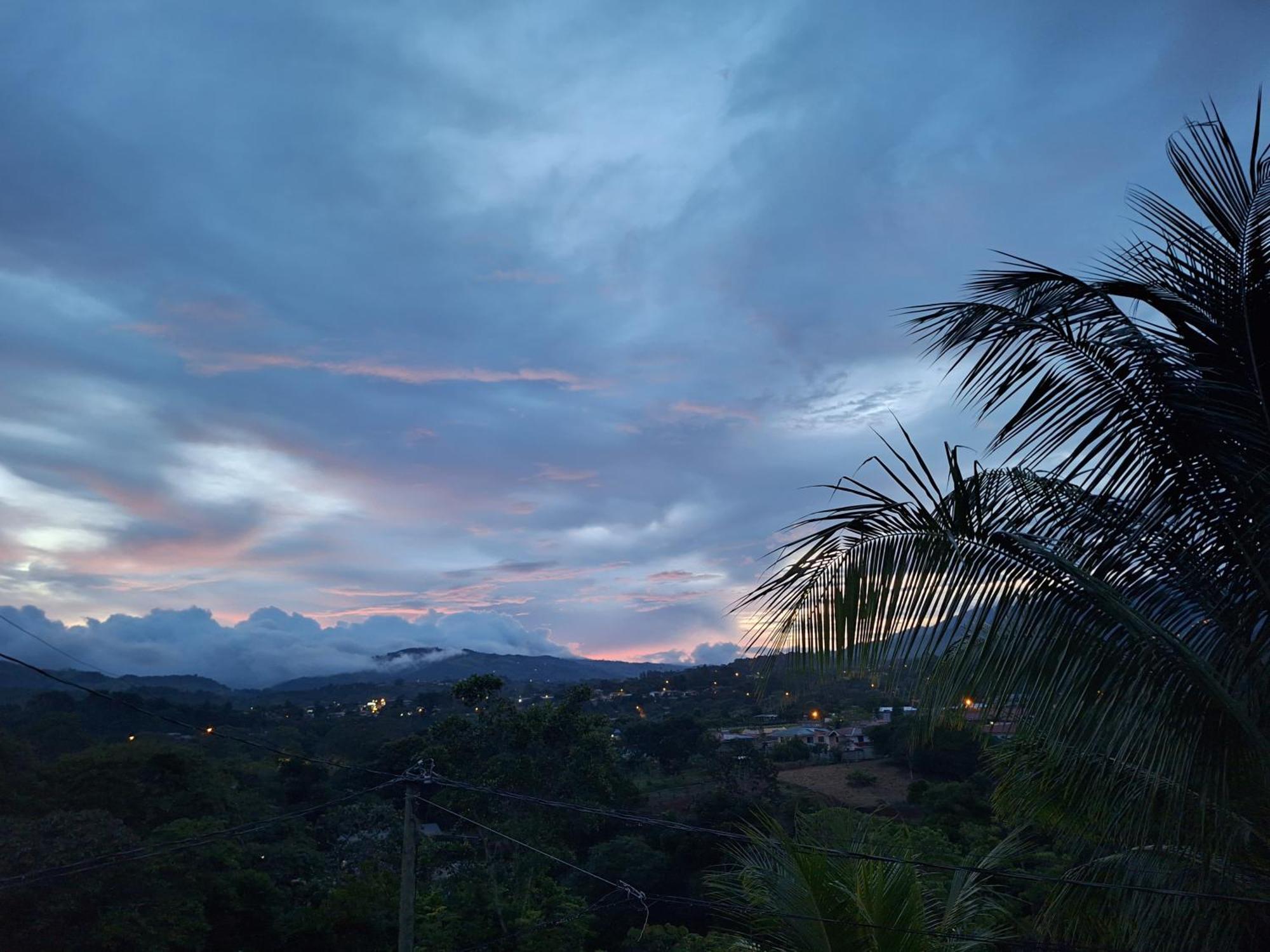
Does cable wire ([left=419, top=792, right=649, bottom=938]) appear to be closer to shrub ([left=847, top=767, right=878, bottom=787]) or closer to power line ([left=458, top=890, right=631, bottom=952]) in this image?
power line ([left=458, top=890, right=631, bottom=952])

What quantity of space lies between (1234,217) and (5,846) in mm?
20365

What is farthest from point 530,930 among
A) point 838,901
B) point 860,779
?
point 860,779

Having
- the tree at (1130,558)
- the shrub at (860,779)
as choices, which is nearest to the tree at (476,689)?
the shrub at (860,779)

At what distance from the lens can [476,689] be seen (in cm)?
2538

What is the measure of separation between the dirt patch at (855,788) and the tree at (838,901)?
79.0ft

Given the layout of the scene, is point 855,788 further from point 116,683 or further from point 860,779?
point 116,683

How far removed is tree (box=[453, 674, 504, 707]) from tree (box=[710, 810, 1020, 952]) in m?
20.5

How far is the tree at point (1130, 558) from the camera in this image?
10.3 feet

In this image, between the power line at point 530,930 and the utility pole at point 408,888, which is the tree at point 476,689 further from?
the utility pole at point 408,888

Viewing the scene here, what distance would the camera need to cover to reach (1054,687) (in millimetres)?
3236

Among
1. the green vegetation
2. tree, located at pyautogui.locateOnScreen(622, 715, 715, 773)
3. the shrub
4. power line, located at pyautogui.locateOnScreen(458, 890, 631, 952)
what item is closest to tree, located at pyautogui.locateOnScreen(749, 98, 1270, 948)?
the green vegetation

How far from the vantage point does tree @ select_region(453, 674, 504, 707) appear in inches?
989

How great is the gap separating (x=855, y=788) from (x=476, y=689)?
18640 millimetres

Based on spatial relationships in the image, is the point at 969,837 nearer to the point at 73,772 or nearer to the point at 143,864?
the point at 143,864
